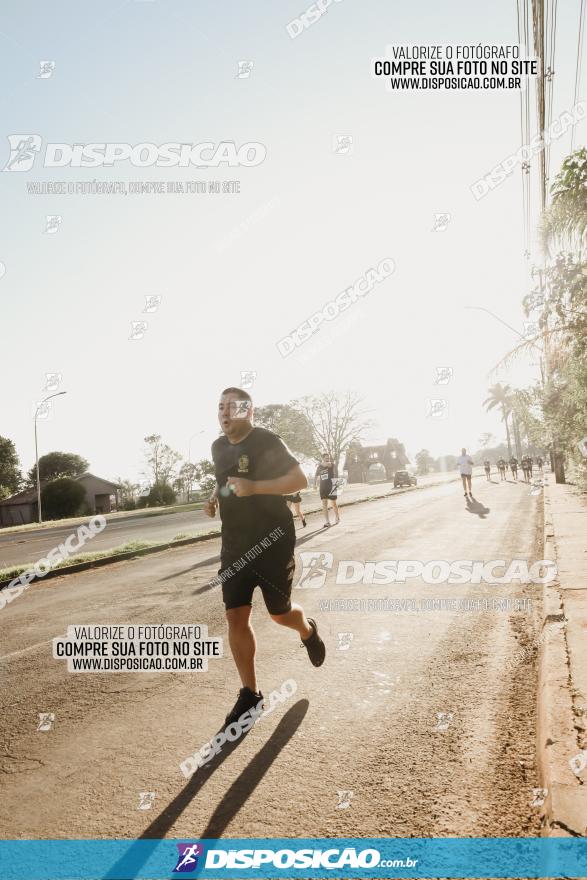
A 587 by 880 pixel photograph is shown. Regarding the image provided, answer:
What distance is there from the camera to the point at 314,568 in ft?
28.5

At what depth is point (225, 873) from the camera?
2125mm

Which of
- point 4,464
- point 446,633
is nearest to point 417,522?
point 446,633

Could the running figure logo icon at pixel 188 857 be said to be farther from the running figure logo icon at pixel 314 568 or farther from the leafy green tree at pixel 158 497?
the leafy green tree at pixel 158 497

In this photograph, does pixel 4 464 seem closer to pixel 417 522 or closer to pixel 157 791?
pixel 417 522

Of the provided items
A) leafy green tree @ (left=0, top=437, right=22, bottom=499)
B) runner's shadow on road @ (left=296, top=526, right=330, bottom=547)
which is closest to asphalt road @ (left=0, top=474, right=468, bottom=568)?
runner's shadow on road @ (left=296, top=526, right=330, bottom=547)

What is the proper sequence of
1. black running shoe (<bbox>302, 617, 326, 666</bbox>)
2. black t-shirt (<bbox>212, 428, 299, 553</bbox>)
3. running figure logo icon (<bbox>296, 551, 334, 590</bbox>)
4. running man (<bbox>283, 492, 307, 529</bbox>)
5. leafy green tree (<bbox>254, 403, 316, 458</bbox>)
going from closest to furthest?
1. black t-shirt (<bbox>212, 428, 299, 553</bbox>)
2. black running shoe (<bbox>302, 617, 326, 666</bbox>)
3. running figure logo icon (<bbox>296, 551, 334, 590</bbox>)
4. running man (<bbox>283, 492, 307, 529</bbox>)
5. leafy green tree (<bbox>254, 403, 316, 458</bbox>)

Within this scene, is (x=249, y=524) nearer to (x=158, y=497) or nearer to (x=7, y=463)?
(x=158, y=497)

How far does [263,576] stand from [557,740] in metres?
1.87

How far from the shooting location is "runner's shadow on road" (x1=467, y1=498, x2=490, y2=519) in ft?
49.6

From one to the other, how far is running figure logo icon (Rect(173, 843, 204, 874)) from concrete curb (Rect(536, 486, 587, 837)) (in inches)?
54.0

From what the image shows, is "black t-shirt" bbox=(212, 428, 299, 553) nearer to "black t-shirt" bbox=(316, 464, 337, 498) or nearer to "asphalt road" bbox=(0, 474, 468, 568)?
"asphalt road" bbox=(0, 474, 468, 568)

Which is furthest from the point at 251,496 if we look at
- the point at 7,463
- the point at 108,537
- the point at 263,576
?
the point at 7,463

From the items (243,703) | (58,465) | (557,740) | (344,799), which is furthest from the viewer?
(58,465)

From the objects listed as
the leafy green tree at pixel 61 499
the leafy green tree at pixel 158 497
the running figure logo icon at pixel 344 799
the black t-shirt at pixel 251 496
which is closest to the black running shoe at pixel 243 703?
the black t-shirt at pixel 251 496
